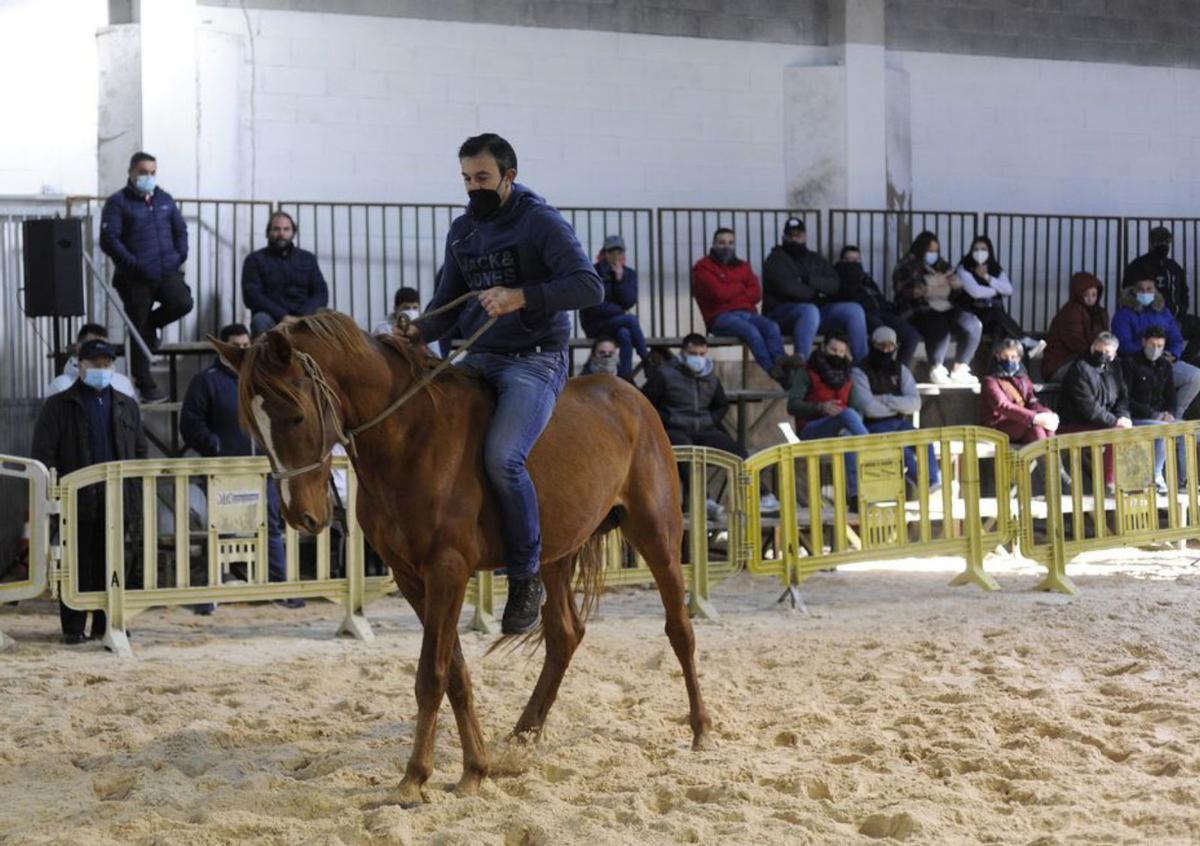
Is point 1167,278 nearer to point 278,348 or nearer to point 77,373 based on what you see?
point 77,373

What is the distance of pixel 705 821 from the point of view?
211 inches

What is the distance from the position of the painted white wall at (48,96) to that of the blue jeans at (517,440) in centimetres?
898

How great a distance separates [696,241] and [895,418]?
12.8ft

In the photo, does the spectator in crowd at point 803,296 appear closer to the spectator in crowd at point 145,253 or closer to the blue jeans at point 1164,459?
the blue jeans at point 1164,459

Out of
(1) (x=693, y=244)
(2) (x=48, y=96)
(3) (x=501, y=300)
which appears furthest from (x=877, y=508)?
(2) (x=48, y=96)

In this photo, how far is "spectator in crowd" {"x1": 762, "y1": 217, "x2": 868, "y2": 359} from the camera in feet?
48.9

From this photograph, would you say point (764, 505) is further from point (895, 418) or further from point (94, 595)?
point (94, 595)

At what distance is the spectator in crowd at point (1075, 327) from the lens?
51.5ft

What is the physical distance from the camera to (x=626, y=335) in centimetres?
1412

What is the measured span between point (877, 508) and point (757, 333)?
424 cm

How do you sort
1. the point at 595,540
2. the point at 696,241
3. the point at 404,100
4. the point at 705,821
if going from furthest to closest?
1. the point at 696,241
2. the point at 404,100
3. the point at 595,540
4. the point at 705,821

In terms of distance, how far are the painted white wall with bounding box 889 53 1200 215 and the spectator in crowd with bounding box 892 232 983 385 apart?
6.42 ft

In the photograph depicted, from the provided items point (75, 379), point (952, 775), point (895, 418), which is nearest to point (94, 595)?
point (75, 379)

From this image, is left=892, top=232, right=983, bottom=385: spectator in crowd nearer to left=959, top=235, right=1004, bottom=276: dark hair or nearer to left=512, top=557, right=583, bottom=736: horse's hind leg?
left=959, top=235, right=1004, bottom=276: dark hair
